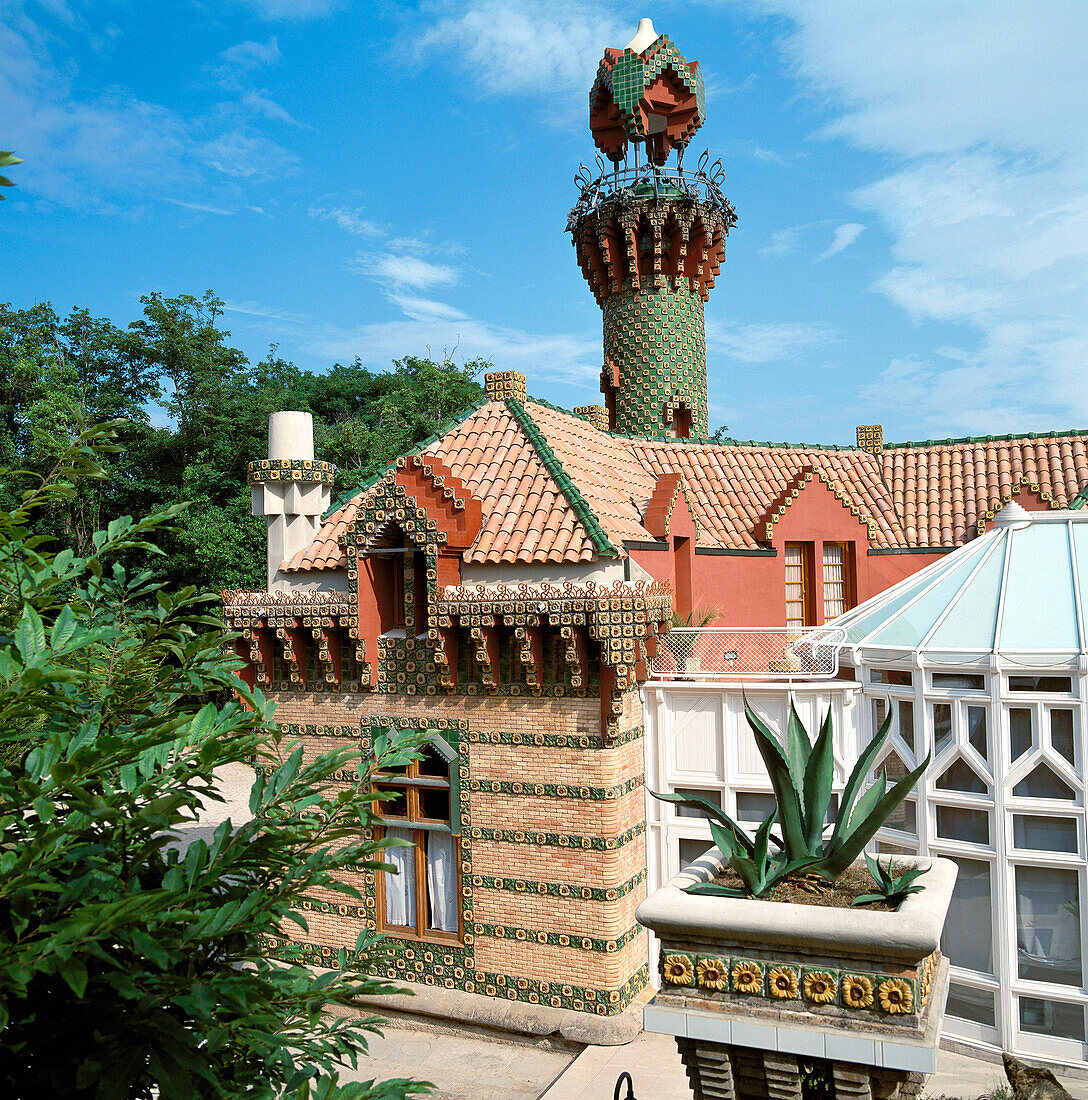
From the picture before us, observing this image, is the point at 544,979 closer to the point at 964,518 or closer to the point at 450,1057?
the point at 450,1057

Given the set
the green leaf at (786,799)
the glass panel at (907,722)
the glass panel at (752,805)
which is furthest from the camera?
the glass panel at (752,805)

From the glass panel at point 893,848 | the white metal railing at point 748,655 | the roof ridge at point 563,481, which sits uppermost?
the roof ridge at point 563,481

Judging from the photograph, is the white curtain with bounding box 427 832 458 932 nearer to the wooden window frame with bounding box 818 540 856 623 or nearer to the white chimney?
the white chimney

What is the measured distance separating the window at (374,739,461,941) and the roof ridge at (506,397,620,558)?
3.48m

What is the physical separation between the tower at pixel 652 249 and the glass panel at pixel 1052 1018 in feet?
39.9

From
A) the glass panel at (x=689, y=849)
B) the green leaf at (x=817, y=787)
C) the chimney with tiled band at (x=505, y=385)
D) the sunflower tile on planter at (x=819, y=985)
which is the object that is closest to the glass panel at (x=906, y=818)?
the glass panel at (x=689, y=849)

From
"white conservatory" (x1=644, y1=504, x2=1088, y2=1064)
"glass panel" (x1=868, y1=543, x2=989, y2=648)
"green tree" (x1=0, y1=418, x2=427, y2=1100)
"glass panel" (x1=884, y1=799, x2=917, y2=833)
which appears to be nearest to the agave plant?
"green tree" (x1=0, y1=418, x2=427, y2=1100)

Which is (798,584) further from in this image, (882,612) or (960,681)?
(960,681)

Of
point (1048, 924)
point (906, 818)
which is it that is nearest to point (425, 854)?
point (906, 818)

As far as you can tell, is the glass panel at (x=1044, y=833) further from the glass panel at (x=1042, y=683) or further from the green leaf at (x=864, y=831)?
the green leaf at (x=864, y=831)

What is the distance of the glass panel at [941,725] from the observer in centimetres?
1012

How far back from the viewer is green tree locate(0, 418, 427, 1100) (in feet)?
9.94

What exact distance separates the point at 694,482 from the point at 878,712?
626 centimetres

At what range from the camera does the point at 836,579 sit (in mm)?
15867
